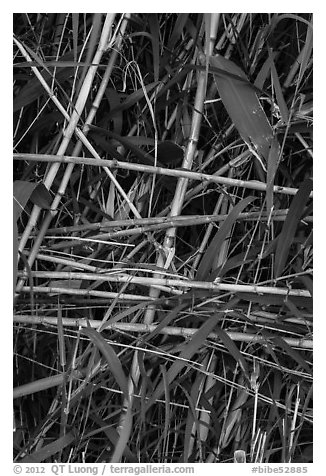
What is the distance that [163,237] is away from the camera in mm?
1019

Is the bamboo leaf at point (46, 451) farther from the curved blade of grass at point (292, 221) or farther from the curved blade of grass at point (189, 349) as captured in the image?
the curved blade of grass at point (292, 221)

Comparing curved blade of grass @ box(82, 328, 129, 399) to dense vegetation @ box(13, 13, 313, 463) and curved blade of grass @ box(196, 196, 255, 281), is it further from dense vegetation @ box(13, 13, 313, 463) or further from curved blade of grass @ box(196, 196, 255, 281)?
curved blade of grass @ box(196, 196, 255, 281)

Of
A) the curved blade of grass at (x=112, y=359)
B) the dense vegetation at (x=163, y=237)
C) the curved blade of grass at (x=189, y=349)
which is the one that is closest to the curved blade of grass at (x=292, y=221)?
the dense vegetation at (x=163, y=237)

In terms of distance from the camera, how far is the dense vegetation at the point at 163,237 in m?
0.95

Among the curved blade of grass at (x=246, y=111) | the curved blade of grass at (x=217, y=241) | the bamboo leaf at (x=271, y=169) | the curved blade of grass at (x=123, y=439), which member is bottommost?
the curved blade of grass at (x=123, y=439)

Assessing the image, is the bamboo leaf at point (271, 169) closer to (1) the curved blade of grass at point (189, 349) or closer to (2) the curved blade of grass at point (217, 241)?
(2) the curved blade of grass at point (217, 241)

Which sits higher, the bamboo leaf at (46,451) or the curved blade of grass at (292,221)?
the curved blade of grass at (292,221)

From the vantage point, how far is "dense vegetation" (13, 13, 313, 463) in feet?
3.13

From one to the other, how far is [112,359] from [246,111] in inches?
16.0

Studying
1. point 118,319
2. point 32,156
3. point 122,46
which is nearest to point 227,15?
point 122,46

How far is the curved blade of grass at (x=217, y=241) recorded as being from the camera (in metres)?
0.95

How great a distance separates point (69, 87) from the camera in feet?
3.34

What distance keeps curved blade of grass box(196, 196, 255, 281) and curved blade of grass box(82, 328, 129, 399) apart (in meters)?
0.17

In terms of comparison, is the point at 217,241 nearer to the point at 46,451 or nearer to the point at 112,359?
the point at 112,359
